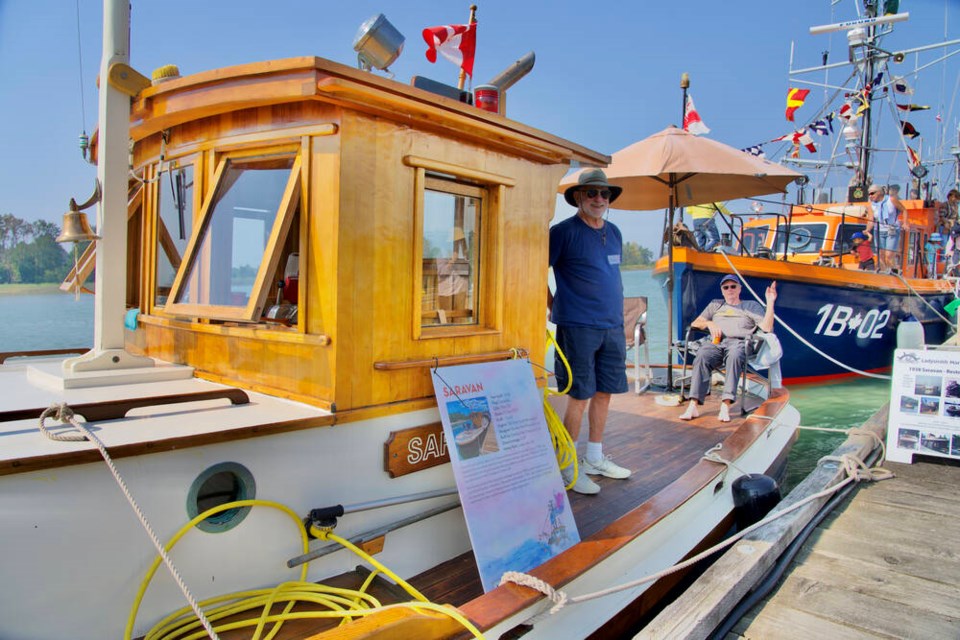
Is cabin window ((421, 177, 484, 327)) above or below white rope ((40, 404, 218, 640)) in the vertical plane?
above

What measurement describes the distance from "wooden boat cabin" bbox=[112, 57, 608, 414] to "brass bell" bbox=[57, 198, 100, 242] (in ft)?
1.25

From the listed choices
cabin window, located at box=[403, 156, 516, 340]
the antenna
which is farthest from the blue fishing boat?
cabin window, located at box=[403, 156, 516, 340]

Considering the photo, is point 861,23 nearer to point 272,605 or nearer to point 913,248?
point 913,248

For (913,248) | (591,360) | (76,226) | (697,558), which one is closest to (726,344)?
(591,360)

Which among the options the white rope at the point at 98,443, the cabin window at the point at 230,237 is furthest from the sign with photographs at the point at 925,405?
the white rope at the point at 98,443

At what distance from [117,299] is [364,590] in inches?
64.2

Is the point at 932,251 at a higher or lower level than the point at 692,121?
lower

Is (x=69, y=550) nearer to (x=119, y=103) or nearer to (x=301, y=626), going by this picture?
(x=301, y=626)

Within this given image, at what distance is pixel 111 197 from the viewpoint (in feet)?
8.43

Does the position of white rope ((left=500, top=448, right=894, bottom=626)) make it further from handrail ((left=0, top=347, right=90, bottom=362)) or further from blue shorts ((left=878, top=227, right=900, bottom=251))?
blue shorts ((left=878, top=227, right=900, bottom=251))

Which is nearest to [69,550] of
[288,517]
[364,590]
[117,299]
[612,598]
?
[288,517]

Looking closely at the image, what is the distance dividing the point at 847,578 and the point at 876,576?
145 mm

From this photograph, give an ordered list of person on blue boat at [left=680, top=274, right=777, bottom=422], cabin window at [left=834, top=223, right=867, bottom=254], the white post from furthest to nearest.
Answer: cabin window at [left=834, top=223, right=867, bottom=254] → person on blue boat at [left=680, top=274, right=777, bottom=422] → the white post

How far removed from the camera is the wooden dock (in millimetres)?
2449
